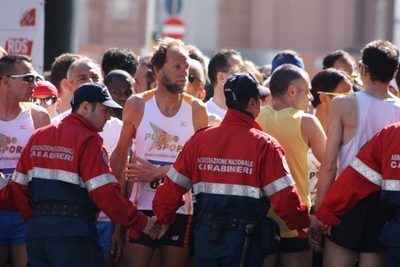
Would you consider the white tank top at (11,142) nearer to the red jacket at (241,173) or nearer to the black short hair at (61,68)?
the red jacket at (241,173)

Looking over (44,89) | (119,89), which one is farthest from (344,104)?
(44,89)

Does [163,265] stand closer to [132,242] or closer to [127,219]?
[132,242]

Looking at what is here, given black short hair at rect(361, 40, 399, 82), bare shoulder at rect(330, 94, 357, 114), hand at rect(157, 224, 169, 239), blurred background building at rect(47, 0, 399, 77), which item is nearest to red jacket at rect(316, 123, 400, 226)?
bare shoulder at rect(330, 94, 357, 114)

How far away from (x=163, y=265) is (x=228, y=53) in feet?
8.37

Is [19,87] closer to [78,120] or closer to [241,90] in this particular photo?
[78,120]

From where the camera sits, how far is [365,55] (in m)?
6.50

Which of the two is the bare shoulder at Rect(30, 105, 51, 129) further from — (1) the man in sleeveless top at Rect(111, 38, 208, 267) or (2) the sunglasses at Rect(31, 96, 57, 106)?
(2) the sunglasses at Rect(31, 96, 57, 106)

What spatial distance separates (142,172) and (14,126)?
108 cm

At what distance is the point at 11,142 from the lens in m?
6.84

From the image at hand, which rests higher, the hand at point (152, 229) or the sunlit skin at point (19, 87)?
the sunlit skin at point (19, 87)

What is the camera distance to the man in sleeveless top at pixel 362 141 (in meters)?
6.31

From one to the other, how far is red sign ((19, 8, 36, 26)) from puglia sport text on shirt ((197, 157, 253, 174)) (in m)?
4.05

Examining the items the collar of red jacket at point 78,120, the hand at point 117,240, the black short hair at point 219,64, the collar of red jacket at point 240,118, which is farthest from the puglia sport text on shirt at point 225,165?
the black short hair at point 219,64

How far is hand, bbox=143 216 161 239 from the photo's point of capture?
6453mm
